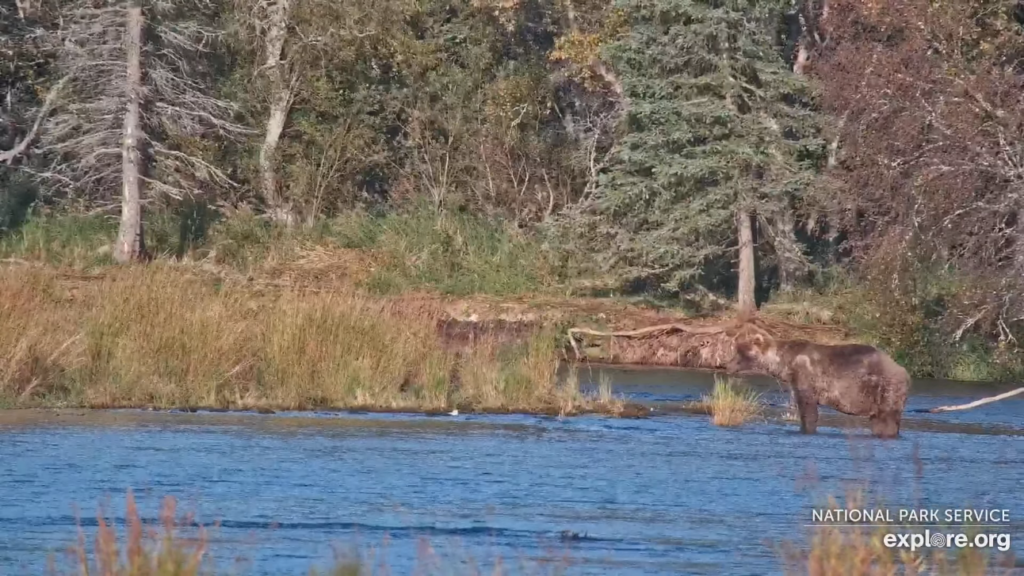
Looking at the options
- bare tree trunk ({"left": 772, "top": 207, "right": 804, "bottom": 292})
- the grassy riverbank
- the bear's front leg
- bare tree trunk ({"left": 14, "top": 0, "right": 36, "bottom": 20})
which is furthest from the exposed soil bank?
bare tree trunk ({"left": 14, "top": 0, "right": 36, "bottom": 20})

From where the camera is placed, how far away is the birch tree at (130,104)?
31.1 m

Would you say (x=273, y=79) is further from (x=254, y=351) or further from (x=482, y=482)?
(x=482, y=482)

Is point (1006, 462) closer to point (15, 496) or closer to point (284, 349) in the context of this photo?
point (284, 349)

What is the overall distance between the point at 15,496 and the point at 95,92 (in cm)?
2060

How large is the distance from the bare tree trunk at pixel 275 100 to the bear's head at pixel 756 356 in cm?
1691

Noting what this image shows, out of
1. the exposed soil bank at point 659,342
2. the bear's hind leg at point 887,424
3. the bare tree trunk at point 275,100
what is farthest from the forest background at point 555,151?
the bear's hind leg at point 887,424

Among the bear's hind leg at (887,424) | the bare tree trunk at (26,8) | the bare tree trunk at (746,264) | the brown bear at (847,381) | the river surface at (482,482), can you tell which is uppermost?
the bare tree trunk at (26,8)

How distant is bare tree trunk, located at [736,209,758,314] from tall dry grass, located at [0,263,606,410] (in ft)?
32.7

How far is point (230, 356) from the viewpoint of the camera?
18453mm

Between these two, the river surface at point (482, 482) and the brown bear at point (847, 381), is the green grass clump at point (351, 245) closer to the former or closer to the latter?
the river surface at point (482, 482)

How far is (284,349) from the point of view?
1833 cm

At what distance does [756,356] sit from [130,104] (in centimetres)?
1663

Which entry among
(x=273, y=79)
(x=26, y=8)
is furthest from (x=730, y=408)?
(x=26, y=8)

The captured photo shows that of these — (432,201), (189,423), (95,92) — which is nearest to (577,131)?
(432,201)
